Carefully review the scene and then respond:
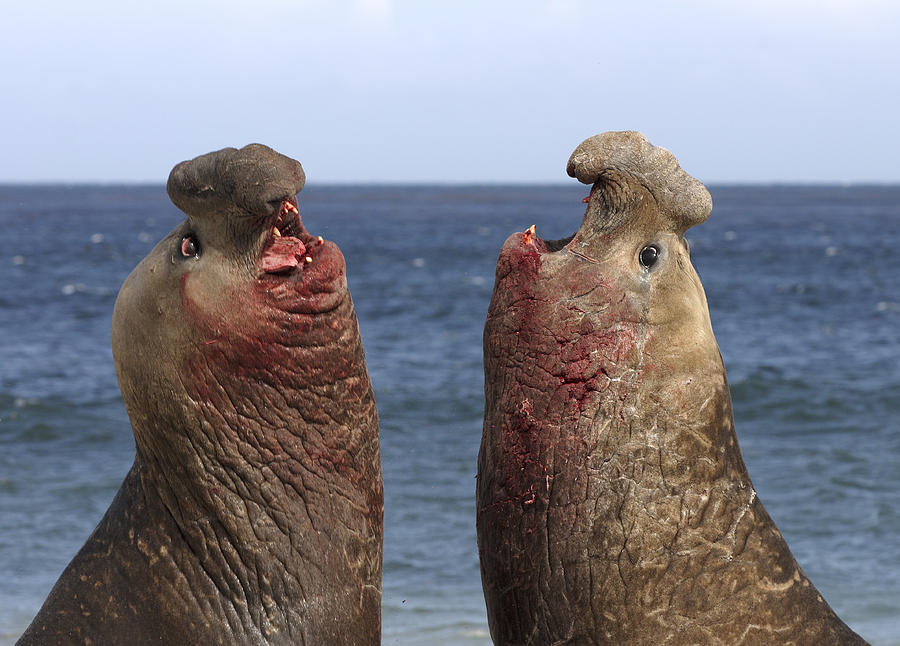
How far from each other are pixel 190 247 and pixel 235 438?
533mm

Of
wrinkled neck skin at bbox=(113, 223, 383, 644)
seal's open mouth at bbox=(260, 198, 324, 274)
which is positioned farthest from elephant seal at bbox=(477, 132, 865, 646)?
seal's open mouth at bbox=(260, 198, 324, 274)

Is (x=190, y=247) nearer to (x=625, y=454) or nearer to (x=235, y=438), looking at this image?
(x=235, y=438)

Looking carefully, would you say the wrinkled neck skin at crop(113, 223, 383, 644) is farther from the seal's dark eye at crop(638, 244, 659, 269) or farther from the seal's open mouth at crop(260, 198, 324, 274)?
the seal's dark eye at crop(638, 244, 659, 269)

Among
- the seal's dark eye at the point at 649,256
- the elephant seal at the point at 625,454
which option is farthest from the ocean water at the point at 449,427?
the seal's dark eye at the point at 649,256

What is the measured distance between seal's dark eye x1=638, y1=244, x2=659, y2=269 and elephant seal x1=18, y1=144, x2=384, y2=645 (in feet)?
2.68

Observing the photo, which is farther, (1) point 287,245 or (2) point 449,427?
(2) point 449,427

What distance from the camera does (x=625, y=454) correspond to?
127 inches

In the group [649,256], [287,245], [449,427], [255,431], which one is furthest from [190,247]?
[449,427]

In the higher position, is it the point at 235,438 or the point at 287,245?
the point at 287,245

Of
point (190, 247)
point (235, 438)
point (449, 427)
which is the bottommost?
point (449, 427)

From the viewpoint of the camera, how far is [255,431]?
3.32 metres

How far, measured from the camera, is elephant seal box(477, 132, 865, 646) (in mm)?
3225

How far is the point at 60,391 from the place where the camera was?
15.1 meters

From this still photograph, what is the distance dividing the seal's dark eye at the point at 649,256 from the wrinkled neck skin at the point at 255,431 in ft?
2.67
